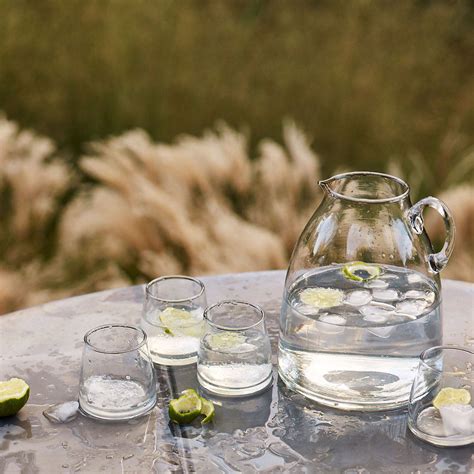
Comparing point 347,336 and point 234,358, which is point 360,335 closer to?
point 347,336

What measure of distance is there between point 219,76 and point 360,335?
229 centimetres

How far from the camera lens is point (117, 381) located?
1211mm

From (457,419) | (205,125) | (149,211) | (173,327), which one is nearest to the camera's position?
(457,419)

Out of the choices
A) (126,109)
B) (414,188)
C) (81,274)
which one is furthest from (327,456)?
(126,109)

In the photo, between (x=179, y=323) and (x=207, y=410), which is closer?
(x=207, y=410)

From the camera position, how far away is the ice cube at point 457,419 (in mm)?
1124

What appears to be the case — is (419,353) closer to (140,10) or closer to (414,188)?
(414,188)

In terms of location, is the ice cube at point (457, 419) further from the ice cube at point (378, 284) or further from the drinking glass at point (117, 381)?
the drinking glass at point (117, 381)

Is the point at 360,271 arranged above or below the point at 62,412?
above

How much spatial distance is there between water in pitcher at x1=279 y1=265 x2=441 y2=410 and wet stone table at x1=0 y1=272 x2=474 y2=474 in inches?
1.0

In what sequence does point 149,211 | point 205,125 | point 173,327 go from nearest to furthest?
point 173,327 → point 149,211 → point 205,125

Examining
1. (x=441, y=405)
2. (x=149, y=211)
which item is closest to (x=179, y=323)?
(x=441, y=405)

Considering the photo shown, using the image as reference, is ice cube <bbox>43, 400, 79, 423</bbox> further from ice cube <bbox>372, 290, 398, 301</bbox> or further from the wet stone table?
ice cube <bbox>372, 290, 398, 301</bbox>

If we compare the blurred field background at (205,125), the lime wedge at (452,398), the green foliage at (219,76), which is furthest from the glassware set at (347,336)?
the green foliage at (219,76)
